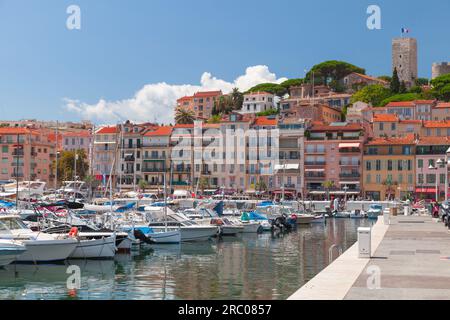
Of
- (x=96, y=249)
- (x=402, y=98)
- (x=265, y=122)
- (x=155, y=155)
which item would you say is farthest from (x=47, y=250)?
(x=402, y=98)

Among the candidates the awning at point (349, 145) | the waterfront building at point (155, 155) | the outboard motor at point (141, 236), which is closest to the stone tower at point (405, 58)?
the awning at point (349, 145)

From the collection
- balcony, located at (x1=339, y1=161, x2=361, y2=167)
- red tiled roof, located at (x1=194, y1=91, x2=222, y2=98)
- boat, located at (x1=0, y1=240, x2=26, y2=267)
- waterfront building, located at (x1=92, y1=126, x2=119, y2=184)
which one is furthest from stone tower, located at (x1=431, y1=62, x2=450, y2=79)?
boat, located at (x1=0, y1=240, x2=26, y2=267)

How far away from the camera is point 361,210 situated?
301ft

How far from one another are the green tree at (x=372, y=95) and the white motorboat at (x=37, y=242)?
130269mm

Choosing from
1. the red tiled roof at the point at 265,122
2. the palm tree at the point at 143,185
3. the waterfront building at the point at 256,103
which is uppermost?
the waterfront building at the point at 256,103

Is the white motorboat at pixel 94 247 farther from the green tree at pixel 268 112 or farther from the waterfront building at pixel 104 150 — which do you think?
the green tree at pixel 268 112

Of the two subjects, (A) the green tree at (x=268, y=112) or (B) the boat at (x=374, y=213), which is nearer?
(B) the boat at (x=374, y=213)

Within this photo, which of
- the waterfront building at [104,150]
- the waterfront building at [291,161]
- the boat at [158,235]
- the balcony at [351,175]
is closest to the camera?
the boat at [158,235]

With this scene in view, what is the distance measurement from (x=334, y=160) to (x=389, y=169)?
27.0 feet

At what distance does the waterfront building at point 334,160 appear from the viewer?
4028 inches

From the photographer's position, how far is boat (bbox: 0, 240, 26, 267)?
28.1 meters

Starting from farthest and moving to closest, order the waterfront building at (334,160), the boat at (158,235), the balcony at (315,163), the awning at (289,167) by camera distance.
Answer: the awning at (289,167) → the balcony at (315,163) → the waterfront building at (334,160) → the boat at (158,235)
